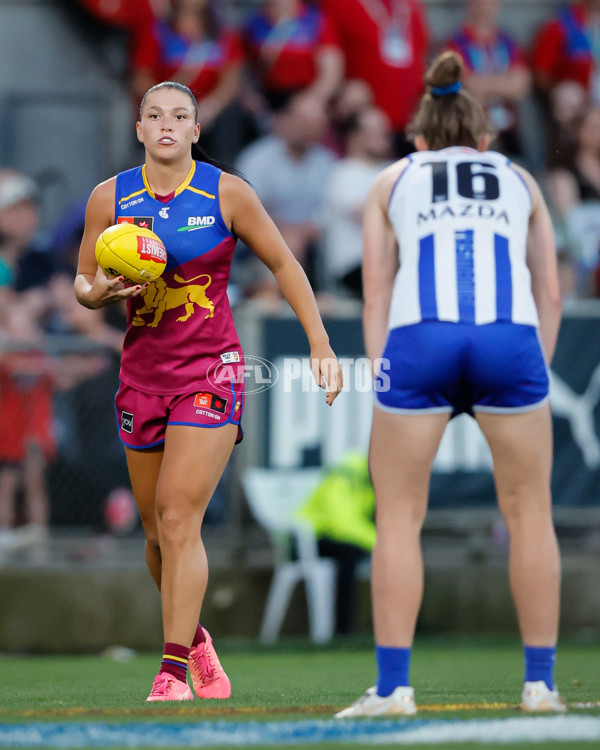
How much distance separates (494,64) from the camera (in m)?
12.1

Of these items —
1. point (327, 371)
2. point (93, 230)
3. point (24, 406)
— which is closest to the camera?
point (327, 371)

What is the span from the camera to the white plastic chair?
9414mm

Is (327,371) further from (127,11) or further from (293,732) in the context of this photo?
(127,11)

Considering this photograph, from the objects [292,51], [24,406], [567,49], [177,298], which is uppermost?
[567,49]

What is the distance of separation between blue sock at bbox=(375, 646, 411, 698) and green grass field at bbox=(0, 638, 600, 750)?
0.13m

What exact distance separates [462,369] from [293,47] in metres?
7.87

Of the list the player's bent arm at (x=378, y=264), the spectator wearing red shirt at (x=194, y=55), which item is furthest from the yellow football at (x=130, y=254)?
the spectator wearing red shirt at (x=194, y=55)

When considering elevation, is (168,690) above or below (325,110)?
below

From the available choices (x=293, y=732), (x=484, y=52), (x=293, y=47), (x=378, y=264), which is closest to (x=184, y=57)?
(x=293, y=47)

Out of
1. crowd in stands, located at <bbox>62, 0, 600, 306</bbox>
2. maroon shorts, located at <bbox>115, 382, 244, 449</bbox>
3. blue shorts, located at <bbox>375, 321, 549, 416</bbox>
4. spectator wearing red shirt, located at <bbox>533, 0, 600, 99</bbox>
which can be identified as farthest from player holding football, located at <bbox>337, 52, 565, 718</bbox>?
spectator wearing red shirt, located at <bbox>533, 0, 600, 99</bbox>

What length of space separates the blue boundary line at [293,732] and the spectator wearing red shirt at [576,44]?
30.3 feet

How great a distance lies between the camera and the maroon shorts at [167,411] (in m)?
5.25

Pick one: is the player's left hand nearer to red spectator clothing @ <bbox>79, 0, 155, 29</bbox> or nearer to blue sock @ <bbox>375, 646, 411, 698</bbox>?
blue sock @ <bbox>375, 646, 411, 698</bbox>

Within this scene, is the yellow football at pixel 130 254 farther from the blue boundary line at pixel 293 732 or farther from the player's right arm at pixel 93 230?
the blue boundary line at pixel 293 732
